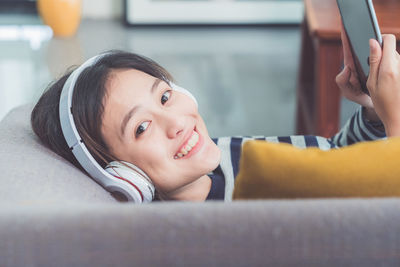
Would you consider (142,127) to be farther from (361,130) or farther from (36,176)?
(361,130)

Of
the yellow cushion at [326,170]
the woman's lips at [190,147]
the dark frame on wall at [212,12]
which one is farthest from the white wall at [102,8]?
the yellow cushion at [326,170]

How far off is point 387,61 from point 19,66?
2833 mm

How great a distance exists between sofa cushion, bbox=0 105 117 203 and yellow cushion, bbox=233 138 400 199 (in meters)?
0.31

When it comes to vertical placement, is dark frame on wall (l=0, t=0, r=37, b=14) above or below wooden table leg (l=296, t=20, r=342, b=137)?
below

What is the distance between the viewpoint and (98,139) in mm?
1072

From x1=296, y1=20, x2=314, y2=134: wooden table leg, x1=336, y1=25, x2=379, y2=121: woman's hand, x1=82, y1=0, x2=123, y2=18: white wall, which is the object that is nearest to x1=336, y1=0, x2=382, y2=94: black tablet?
x1=336, y1=25, x2=379, y2=121: woman's hand

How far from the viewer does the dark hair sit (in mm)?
1056

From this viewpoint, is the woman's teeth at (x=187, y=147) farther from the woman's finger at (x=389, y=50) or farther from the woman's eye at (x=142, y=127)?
the woman's finger at (x=389, y=50)

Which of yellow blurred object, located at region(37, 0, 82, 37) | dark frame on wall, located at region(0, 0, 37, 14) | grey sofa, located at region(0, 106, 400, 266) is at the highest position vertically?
grey sofa, located at region(0, 106, 400, 266)

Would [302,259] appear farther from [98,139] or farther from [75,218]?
[98,139]

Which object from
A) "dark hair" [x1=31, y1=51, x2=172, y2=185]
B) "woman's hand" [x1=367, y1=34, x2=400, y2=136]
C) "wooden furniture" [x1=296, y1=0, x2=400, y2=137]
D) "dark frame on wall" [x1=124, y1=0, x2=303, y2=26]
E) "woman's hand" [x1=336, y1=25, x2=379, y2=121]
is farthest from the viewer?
"dark frame on wall" [x1=124, y1=0, x2=303, y2=26]

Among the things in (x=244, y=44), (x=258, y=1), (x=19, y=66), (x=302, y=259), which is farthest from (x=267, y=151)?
(x=258, y=1)

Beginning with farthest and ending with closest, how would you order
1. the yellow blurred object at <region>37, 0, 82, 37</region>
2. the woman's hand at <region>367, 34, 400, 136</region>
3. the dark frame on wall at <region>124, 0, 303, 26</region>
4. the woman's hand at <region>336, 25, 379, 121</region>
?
the dark frame on wall at <region>124, 0, 303, 26</region>
the yellow blurred object at <region>37, 0, 82, 37</region>
the woman's hand at <region>336, 25, 379, 121</region>
the woman's hand at <region>367, 34, 400, 136</region>

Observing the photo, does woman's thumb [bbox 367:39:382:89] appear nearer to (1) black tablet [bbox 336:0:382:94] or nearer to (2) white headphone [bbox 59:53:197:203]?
(1) black tablet [bbox 336:0:382:94]
